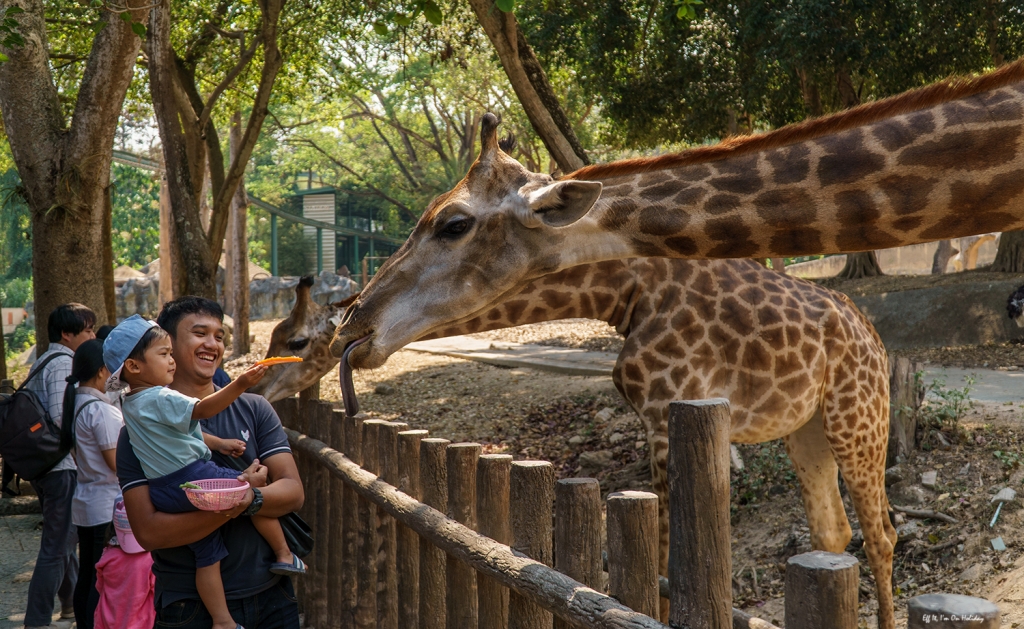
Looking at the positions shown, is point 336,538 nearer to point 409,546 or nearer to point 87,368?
point 409,546

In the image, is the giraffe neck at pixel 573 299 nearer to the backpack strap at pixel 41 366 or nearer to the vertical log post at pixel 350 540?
the vertical log post at pixel 350 540

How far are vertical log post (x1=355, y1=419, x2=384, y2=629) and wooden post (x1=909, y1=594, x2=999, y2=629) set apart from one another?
290 centimetres

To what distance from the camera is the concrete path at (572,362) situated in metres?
8.59

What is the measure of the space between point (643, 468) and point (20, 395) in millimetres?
4787

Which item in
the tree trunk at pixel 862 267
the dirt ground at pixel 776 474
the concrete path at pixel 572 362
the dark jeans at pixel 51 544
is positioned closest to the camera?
the dark jeans at pixel 51 544

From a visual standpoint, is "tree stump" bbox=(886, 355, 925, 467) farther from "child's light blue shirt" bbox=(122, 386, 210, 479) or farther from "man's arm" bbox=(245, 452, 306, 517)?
"child's light blue shirt" bbox=(122, 386, 210, 479)

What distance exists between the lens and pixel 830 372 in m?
4.71

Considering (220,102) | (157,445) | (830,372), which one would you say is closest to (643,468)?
(830,372)

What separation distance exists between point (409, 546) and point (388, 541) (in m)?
0.34

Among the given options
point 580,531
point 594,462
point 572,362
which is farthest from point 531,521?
point 572,362

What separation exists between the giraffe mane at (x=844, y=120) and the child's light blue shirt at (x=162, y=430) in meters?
1.64

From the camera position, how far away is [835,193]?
2645mm

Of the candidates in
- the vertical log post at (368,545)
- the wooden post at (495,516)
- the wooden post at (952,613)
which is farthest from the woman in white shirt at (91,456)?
the wooden post at (952,613)

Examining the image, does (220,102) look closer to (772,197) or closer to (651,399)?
(651,399)
